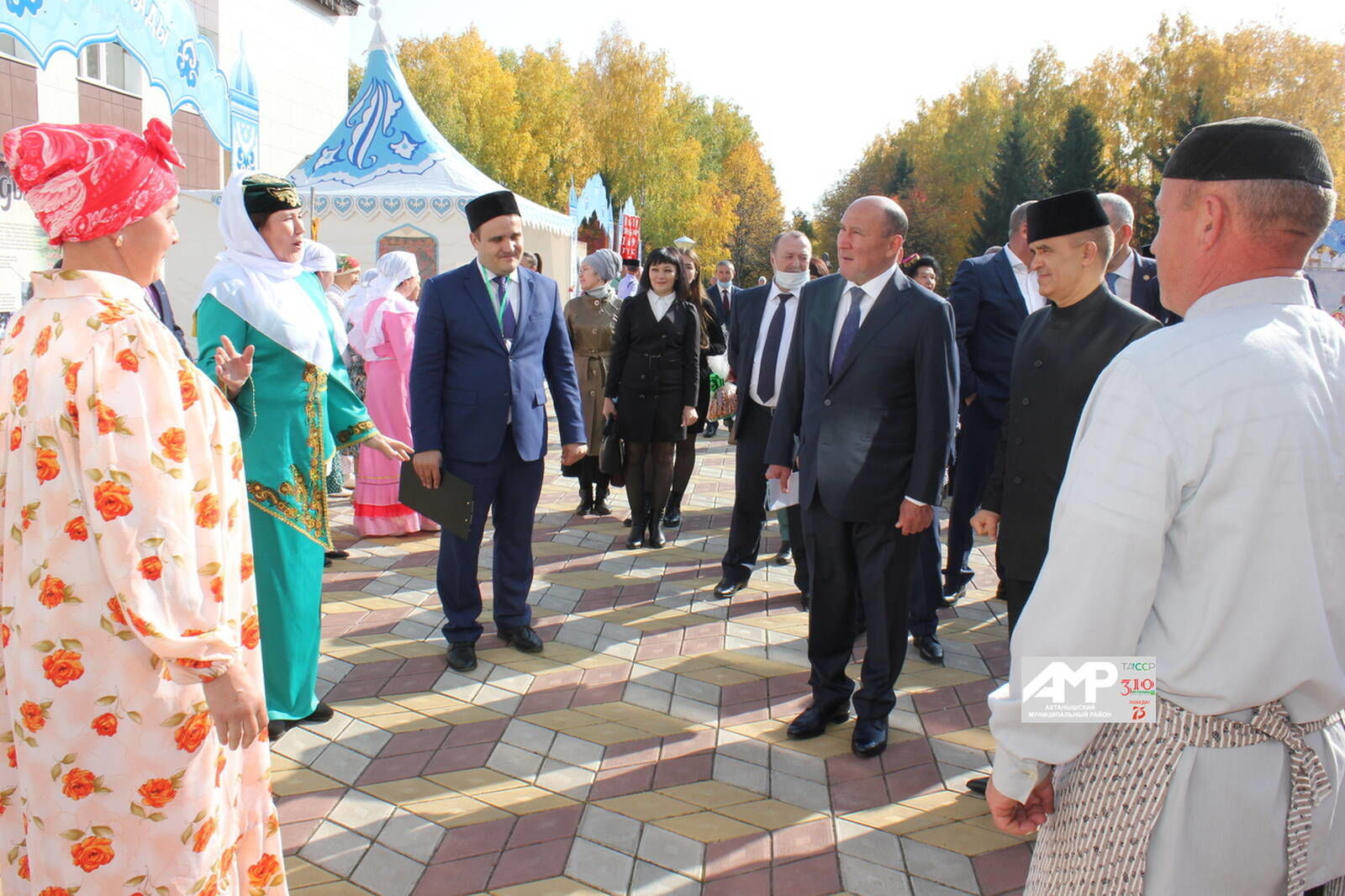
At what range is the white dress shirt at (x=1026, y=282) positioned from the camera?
4855mm

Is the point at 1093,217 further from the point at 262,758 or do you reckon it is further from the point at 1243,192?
the point at 262,758

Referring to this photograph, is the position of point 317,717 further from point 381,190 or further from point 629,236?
point 629,236

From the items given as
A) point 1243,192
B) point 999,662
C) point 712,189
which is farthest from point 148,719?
point 712,189

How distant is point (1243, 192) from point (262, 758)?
2.07m

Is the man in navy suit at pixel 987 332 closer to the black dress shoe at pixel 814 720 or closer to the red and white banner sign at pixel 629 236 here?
the black dress shoe at pixel 814 720

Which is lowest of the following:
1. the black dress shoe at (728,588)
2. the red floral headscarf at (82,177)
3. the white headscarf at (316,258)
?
the black dress shoe at (728,588)

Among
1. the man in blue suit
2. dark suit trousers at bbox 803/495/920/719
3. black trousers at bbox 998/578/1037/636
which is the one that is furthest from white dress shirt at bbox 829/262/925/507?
the man in blue suit

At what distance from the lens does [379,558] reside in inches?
242

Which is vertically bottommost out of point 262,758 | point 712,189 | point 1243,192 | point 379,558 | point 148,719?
point 379,558

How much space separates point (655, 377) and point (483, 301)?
2.27 meters

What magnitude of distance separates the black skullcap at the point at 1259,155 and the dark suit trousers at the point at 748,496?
4.14 m

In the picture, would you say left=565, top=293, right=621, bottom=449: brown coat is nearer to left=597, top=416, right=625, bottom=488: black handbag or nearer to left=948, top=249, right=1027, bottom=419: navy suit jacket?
left=597, top=416, right=625, bottom=488: black handbag

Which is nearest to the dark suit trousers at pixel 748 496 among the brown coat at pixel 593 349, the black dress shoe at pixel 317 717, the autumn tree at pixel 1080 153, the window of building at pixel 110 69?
the brown coat at pixel 593 349

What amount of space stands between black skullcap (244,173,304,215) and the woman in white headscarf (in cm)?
317
